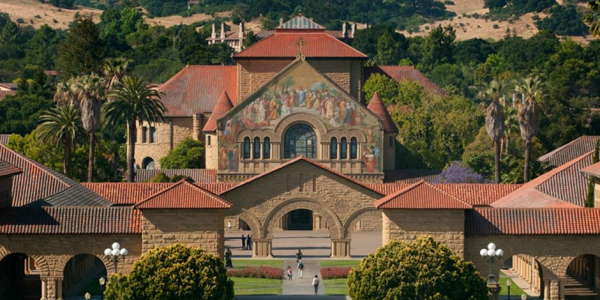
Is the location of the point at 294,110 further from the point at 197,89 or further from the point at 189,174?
the point at 197,89

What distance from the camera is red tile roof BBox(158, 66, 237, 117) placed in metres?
122

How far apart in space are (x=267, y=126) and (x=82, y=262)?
3193 centimetres

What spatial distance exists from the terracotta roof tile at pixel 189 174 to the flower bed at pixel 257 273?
27297 mm

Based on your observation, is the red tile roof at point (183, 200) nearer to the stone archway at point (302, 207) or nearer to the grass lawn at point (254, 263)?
the grass lawn at point (254, 263)

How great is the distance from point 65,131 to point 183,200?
1376 inches

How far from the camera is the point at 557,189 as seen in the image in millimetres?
84312

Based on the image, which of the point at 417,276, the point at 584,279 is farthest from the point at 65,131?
the point at 417,276

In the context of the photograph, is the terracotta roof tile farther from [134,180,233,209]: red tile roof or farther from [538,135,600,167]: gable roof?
[134,180,233,209]: red tile roof

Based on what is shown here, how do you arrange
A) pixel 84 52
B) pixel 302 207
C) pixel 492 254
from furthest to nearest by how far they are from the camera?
pixel 84 52 < pixel 302 207 < pixel 492 254

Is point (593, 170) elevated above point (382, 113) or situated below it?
below

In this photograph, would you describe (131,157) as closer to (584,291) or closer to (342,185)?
(342,185)

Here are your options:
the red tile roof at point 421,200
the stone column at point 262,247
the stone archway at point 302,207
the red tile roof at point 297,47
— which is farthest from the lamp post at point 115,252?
the red tile roof at point 297,47

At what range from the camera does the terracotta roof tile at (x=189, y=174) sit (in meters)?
108

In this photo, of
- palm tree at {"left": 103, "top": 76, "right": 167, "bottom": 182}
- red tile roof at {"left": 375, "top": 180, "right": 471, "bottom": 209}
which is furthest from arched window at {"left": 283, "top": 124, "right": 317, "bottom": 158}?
red tile roof at {"left": 375, "top": 180, "right": 471, "bottom": 209}
